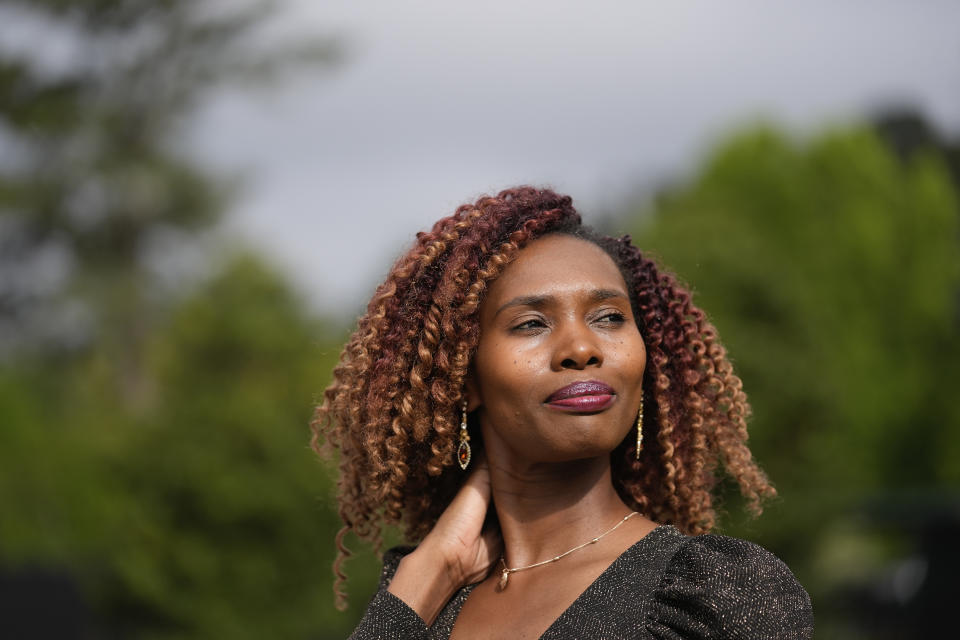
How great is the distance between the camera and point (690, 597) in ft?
10.2

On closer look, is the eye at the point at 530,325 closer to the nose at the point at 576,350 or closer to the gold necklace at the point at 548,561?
the nose at the point at 576,350

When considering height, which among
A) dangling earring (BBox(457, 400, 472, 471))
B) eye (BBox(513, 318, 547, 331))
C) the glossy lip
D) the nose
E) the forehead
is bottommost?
dangling earring (BBox(457, 400, 472, 471))

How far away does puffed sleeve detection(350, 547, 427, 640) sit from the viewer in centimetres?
339

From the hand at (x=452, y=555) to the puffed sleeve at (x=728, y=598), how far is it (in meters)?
0.69

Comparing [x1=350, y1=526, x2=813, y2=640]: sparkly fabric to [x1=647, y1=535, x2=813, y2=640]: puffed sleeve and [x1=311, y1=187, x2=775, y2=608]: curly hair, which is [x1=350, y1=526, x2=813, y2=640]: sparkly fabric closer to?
[x1=647, y1=535, x2=813, y2=640]: puffed sleeve

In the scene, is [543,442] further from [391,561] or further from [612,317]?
[391,561]

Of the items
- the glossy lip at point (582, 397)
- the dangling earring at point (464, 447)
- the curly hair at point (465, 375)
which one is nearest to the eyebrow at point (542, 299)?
the curly hair at point (465, 375)

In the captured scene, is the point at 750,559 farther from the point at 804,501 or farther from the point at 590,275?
the point at 804,501

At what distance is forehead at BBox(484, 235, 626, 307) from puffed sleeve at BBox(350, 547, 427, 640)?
87cm

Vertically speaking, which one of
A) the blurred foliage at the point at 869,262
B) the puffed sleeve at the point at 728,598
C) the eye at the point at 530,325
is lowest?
the blurred foliage at the point at 869,262

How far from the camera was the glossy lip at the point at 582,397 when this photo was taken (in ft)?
11.0

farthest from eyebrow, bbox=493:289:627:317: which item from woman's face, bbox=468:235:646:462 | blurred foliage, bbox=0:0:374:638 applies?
blurred foliage, bbox=0:0:374:638

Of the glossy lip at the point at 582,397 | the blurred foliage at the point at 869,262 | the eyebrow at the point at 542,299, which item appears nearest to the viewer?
the glossy lip at the point at 582,397

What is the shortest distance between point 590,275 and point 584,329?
176 millimetres
